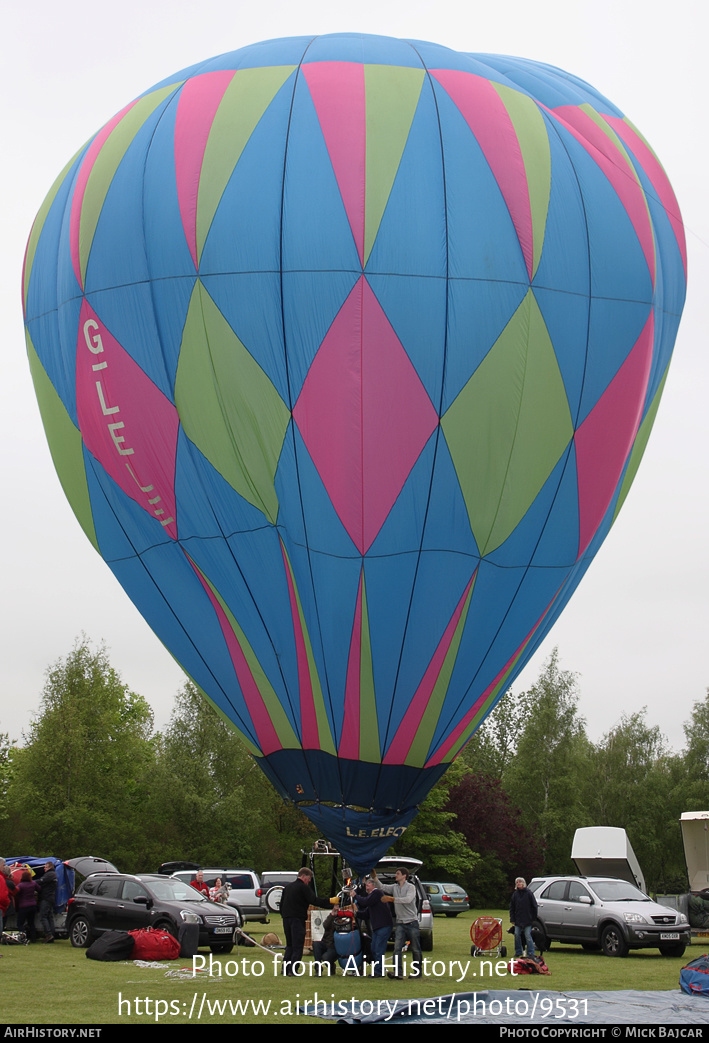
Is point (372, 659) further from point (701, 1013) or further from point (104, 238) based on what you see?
point (104, 238)

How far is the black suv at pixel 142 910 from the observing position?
50.4 ft

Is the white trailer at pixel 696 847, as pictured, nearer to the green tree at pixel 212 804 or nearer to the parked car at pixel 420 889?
the parked car at pixel 420 889

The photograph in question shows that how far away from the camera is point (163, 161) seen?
39.2 ft

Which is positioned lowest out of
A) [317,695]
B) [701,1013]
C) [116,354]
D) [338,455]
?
[701,1013]

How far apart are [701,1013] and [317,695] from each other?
466 centimetres

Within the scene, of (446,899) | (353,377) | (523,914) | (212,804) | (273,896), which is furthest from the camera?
(212,804)

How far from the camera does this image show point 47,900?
17297mm

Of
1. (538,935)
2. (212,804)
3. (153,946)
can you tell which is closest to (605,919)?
(538,935)

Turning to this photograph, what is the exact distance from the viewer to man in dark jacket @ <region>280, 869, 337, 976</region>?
12.5 meters

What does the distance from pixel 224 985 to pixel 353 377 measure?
257 inches

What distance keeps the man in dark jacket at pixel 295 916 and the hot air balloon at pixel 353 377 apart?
1.26 m

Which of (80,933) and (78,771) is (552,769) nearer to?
(78,771)

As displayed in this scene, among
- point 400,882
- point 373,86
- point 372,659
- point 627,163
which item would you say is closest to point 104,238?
point 373,86

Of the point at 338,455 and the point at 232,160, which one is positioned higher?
the point at 232,160
